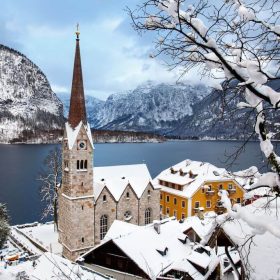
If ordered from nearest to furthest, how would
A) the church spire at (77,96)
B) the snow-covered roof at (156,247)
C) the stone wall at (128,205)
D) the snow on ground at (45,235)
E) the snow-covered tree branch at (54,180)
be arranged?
the snow-covered roof at (156,247) < the church spire at (77,96) < the snow on ground at (45,235) < the stone wall at (128,205) < the snow-covered tree branch at (54,180)

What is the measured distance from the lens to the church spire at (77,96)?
3472 centimetres

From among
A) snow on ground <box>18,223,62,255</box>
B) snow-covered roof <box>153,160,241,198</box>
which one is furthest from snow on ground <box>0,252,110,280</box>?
snow-covered roof <box>153,160,241,198</box>

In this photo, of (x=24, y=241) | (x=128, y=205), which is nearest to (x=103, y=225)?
(x=128, y=205)

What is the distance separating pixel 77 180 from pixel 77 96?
8.15m

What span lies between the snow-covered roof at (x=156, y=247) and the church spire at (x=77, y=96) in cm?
1148

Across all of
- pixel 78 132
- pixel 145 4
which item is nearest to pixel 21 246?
pixel 78 132

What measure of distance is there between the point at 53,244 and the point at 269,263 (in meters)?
33.4

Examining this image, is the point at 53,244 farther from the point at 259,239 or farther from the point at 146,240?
the point at 259,239

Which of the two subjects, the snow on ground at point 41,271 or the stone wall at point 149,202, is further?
the stone wall at point 149,202

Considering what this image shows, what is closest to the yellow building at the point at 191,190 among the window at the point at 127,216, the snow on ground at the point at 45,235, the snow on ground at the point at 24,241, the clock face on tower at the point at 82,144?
the window at the point at 127,216

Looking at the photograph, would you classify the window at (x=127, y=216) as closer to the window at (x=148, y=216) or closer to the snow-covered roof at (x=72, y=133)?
the window at (x=148, y=216)

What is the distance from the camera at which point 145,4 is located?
4.46 m

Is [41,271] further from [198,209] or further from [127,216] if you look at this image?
[198,209]

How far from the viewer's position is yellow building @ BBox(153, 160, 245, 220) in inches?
1737
